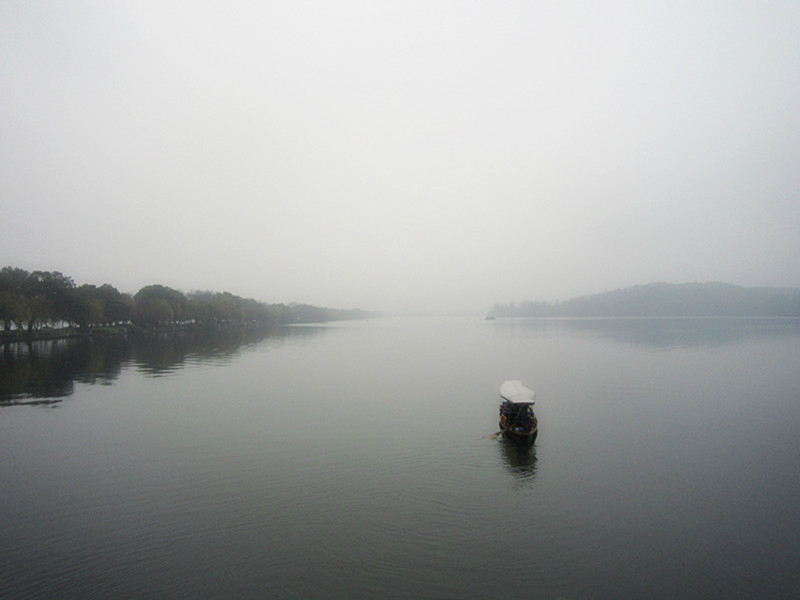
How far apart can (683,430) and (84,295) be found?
9637 cm

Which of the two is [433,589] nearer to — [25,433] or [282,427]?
[282,427]

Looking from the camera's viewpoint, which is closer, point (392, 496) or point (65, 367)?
point (392, 496)

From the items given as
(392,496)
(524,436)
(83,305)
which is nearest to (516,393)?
(524,436)

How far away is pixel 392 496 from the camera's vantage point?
12273 millimetres

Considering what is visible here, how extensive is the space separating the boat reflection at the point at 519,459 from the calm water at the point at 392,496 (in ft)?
0.37

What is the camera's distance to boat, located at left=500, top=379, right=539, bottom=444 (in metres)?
17.0

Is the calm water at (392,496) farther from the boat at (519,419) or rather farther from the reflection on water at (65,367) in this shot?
the reflection on water at (65,367)

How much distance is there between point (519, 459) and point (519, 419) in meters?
2.17

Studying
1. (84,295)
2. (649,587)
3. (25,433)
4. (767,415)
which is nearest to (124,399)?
(25,433)

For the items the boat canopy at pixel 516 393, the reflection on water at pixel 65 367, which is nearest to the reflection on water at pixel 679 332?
the boat canopy at pixel 516 393

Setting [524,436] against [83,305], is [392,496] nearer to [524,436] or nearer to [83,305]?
[524,436]

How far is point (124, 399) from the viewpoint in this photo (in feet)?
82.2

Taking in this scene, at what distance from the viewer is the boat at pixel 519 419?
16953mm

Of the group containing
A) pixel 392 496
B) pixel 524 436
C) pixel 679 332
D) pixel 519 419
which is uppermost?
pixel 679 332
